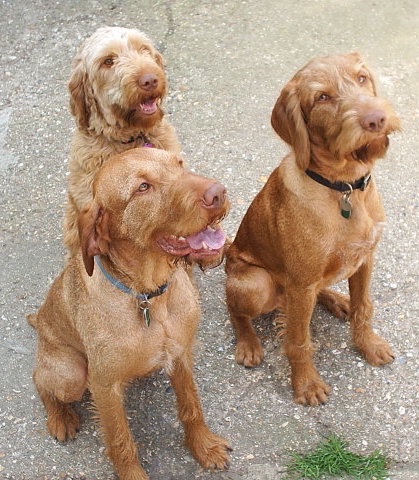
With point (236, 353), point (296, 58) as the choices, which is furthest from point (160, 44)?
point (236, 353)

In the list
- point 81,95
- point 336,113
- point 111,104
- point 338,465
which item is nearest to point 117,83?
point 111,104

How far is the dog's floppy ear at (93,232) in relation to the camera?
3273 mm

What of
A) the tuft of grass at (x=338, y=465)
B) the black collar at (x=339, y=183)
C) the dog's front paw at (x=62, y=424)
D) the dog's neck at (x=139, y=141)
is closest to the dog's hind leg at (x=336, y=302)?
the tuft of grass at (x=338, y=465)

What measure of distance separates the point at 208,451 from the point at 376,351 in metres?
1.26

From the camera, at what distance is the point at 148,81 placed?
475cm

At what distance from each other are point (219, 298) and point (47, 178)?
7.06ft

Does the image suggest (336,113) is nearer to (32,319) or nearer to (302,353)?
(302,353)

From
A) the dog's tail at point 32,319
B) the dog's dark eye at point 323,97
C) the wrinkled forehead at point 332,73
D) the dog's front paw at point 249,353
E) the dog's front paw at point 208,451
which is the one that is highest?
the wrinkled forehead at point 332,73

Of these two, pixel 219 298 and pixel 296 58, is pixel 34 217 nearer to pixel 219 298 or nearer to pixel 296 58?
pixel 219 298

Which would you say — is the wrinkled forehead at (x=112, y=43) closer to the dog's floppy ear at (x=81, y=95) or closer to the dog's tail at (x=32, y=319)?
the dog's floppy ear at (x=81, y=95)

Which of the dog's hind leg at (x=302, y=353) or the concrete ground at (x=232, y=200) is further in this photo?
the concrete ground at (x=232, y=200)

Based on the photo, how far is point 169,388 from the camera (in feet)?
15.2

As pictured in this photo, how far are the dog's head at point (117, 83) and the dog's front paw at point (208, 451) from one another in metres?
2.12

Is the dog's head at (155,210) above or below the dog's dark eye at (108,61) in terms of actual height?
above
